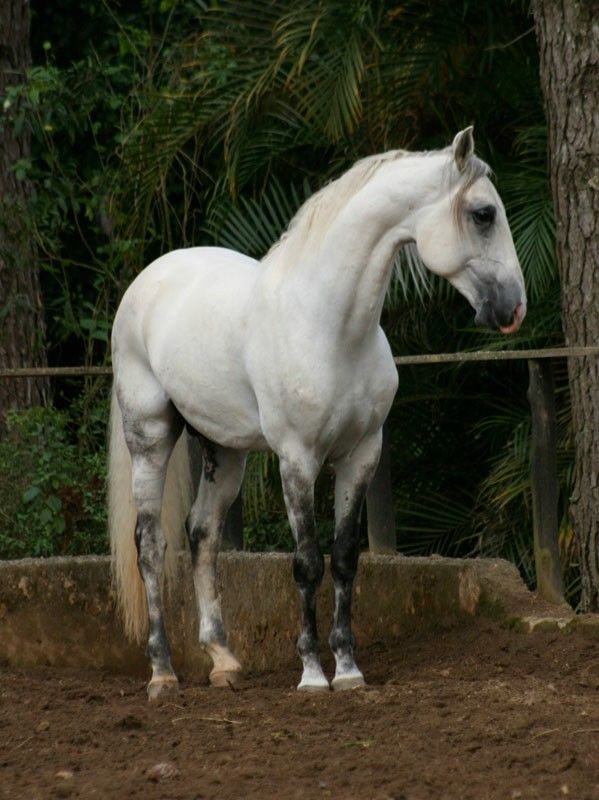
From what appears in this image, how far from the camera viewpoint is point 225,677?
5.76 m

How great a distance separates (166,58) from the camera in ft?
33.8

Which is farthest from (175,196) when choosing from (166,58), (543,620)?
(543,620)

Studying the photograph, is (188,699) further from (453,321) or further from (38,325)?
(38,325)

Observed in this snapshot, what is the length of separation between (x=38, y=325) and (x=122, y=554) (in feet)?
12.6

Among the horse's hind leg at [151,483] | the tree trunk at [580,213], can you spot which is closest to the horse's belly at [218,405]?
the horse's hind leg at [151,483]

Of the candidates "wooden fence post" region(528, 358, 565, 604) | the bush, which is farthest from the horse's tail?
the bush

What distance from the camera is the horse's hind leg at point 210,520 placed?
6.01 m

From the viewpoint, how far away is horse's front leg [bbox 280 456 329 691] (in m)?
5.20

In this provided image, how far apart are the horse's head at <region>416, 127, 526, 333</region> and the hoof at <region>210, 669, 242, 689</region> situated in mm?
1760

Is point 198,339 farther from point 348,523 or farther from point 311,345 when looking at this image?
point 348,523

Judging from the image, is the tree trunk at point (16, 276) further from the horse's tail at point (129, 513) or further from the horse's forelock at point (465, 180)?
the horse's forelock at point (465, 180)

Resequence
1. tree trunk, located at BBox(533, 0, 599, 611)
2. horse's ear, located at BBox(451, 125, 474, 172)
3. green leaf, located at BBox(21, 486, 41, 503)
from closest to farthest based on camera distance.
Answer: horse's ear, located at BBox(451, 125, 474, 172), tree trunk, located at BBox(533, 0, 599, 611), green leaf, located at BBox(21, 486, 41, 503)

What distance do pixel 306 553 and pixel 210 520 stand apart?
2.96 ft

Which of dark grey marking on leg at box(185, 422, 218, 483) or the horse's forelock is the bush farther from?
the horse's forelock
